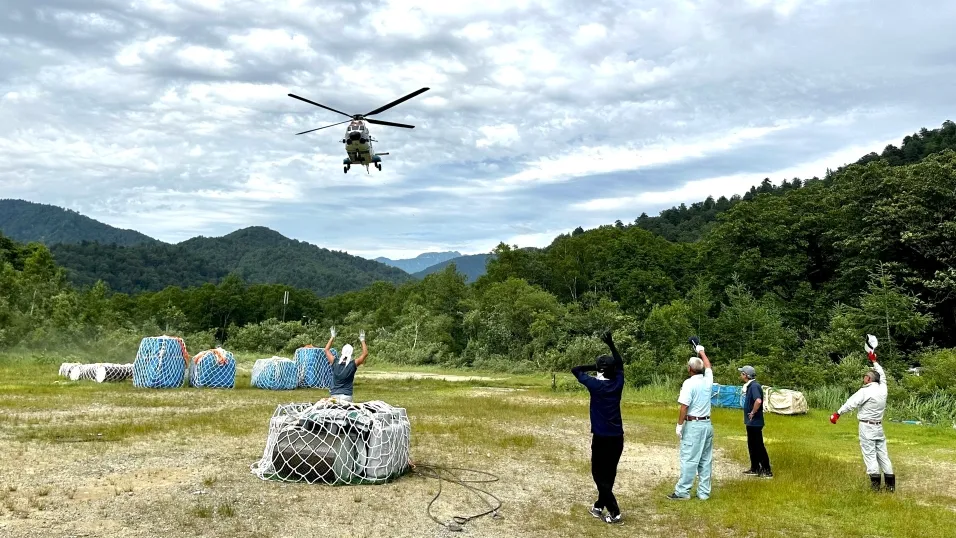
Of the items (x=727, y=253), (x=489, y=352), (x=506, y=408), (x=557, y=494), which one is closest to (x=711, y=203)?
(x=727, y=253)

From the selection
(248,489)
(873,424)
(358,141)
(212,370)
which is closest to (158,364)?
(212,370)

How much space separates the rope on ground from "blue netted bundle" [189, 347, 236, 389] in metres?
16.5

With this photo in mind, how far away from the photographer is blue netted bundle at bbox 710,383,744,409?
2238 cm

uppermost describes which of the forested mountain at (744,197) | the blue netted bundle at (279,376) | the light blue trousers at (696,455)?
the forested mountain at (744,197)

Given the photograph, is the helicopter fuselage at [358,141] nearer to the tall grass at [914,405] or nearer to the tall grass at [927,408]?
the tall grass at [914,405]

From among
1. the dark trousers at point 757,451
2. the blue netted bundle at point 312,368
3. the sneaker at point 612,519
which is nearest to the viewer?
the sneaker at point 612,519

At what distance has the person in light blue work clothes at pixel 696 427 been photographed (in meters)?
9.16

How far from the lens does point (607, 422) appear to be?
823 centimetres

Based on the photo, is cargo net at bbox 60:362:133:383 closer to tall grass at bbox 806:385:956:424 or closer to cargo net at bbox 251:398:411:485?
cargo net at bbox 251:398:411:485

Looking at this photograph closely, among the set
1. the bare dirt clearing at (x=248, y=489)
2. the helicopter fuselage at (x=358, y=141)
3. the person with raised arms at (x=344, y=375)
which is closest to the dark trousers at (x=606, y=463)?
the bare dirt clearing at (x=248, y=489)

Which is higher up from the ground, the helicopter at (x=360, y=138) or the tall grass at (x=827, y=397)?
the helicopter at (x=360, y=138)

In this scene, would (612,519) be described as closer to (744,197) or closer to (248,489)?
(248,489)

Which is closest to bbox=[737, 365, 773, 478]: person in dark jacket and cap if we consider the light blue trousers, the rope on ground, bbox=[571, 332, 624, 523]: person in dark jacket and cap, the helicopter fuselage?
the light blue trousers

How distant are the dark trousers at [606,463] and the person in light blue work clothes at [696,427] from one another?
1.25 meters
